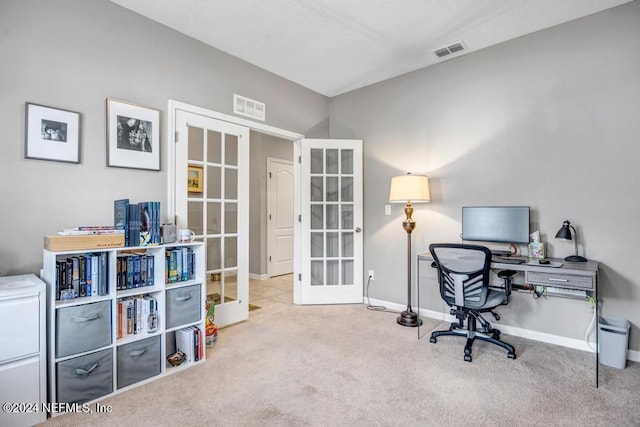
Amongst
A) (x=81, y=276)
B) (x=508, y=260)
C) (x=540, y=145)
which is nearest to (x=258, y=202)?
(x=81, y=276)

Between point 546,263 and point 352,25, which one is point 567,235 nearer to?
point 546,263

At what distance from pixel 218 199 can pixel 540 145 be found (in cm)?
298

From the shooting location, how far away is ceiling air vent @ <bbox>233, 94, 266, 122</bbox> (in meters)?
3.27

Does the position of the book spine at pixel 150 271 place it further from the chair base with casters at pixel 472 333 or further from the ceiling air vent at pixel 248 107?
the chair base with casters at pixel 472 333

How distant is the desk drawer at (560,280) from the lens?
216cm

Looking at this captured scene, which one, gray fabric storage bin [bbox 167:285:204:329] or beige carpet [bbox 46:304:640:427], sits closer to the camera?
beige carpet [bbox 46:304:640:427]

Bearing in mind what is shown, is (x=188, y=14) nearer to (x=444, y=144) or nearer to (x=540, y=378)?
(x=444, y=144)

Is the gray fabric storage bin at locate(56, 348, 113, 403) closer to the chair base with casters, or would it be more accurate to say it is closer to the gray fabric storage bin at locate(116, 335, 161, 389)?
the gray fabric storage bin at locate(116, 335, 161, 389)

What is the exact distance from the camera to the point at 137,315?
2178mm

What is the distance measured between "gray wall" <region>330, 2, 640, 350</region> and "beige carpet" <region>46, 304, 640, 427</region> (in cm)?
68

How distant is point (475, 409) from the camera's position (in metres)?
1.85

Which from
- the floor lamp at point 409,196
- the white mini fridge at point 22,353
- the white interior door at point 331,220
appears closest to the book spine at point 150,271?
the white mini fridge at point 22,353

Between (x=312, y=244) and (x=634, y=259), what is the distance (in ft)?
9.61

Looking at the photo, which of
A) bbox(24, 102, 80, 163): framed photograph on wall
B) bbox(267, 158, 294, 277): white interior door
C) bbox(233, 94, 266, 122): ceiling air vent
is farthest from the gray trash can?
bbox(267, 158, 294, 277): white interior door
